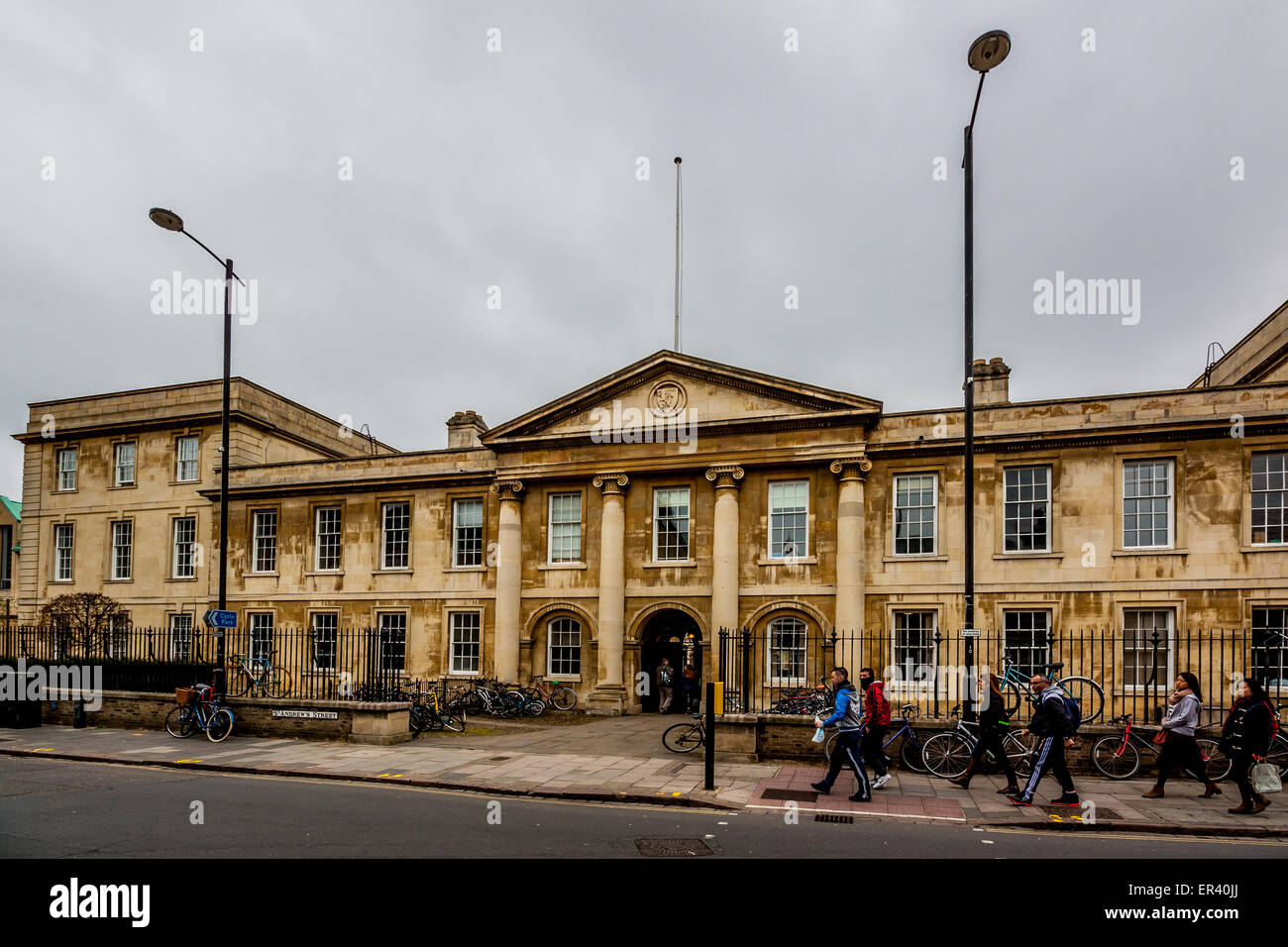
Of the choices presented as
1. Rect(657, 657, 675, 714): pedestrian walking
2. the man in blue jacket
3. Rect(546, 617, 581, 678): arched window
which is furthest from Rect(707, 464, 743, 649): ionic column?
the man in blue jacket

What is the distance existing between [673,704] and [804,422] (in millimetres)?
8986

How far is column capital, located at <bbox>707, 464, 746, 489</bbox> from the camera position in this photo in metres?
A: 25.7

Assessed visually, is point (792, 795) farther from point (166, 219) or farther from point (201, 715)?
point (166, 219)

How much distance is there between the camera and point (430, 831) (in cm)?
970

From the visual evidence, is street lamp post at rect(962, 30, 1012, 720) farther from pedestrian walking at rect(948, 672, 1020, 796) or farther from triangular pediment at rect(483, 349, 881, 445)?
triangular pediment at rect(483, 349, 881, 445)

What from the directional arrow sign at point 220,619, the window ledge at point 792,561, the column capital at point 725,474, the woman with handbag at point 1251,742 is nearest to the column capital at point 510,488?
the column capital at point 725,474

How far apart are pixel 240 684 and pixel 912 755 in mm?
21266

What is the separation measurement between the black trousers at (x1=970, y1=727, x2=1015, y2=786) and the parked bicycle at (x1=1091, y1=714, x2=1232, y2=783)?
201 centimetres

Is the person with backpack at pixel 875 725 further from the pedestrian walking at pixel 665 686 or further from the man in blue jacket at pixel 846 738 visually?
the pedestrian walking at pixel 665 686

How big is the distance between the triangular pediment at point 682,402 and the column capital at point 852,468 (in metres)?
1.05

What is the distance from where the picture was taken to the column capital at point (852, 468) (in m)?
24.6

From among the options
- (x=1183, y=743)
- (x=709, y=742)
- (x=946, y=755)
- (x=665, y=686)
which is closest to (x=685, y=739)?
(x=709, y=742)

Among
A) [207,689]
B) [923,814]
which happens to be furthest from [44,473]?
[923,814]
